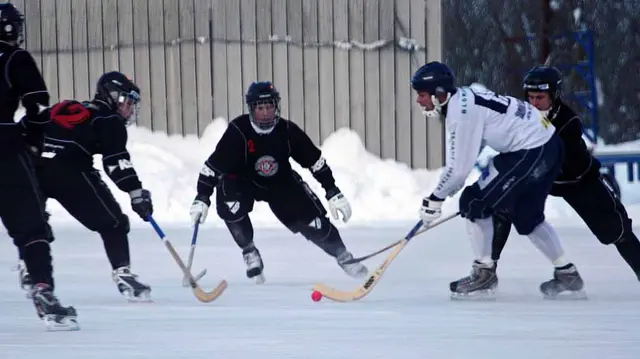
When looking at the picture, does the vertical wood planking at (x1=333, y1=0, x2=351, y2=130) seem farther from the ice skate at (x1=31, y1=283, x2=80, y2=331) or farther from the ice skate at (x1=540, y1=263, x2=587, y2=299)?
the ice skate at (x1=31, y1=283, x2=80, y2=331)

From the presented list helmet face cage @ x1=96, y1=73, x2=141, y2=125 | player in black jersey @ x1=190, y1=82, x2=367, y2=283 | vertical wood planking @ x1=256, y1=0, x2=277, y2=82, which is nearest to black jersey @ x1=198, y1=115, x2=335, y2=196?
player in black jersey @ x1=190, y1=82, x2=367, y2=283

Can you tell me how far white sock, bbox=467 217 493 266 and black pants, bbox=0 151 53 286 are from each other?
227 centimetres

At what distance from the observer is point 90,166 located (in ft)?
24.5

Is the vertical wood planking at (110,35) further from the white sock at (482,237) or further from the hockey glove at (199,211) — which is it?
the white sock at (482,237)

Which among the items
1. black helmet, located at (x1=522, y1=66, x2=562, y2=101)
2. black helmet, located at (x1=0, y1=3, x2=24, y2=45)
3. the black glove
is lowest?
the black glove

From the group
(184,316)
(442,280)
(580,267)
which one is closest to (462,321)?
(184,316)

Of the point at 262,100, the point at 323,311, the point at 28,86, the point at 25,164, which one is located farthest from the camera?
the point at 262,100

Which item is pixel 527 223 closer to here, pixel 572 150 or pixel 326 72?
pixel 572 150

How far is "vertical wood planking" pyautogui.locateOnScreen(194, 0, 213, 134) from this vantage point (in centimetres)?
1416

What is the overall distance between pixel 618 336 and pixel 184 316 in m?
2.04

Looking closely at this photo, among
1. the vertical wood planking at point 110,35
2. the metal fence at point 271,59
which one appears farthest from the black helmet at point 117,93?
the vertical wood planking at point 110,35

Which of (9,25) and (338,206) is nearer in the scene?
(9,25)

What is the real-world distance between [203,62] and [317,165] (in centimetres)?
603

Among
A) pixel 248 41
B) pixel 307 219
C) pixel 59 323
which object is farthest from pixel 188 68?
pixel 59 323
